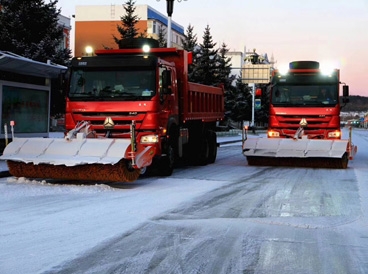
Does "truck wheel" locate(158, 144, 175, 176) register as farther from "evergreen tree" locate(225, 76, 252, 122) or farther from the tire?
"evergreen tree" locate(225, 76, 252, 122)

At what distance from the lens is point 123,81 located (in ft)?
43.7

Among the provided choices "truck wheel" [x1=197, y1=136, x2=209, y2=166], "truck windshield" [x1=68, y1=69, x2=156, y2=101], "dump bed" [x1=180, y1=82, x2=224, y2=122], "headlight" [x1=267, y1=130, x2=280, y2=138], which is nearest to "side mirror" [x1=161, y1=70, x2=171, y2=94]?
"truck windshield" [x1=68, y1=69, x2=156, y2=101]

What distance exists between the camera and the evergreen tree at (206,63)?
51.1 m

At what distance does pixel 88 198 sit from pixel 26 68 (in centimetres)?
785

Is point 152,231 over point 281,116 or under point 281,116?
under

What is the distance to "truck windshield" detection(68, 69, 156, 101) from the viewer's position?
1312 centimetres

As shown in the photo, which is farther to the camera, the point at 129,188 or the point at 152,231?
the point at 129,188

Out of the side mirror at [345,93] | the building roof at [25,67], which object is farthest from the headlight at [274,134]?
the building roof at [25,67]

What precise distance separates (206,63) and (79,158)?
4114cm

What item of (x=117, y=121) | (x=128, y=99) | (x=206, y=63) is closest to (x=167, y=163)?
(x=117, y=121)

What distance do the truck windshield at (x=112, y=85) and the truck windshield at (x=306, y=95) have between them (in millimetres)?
6768

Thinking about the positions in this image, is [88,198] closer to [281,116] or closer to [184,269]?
[184,269]

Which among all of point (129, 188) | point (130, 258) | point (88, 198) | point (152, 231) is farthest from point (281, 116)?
point (130, 258)

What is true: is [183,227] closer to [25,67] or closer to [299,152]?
[299,152]
